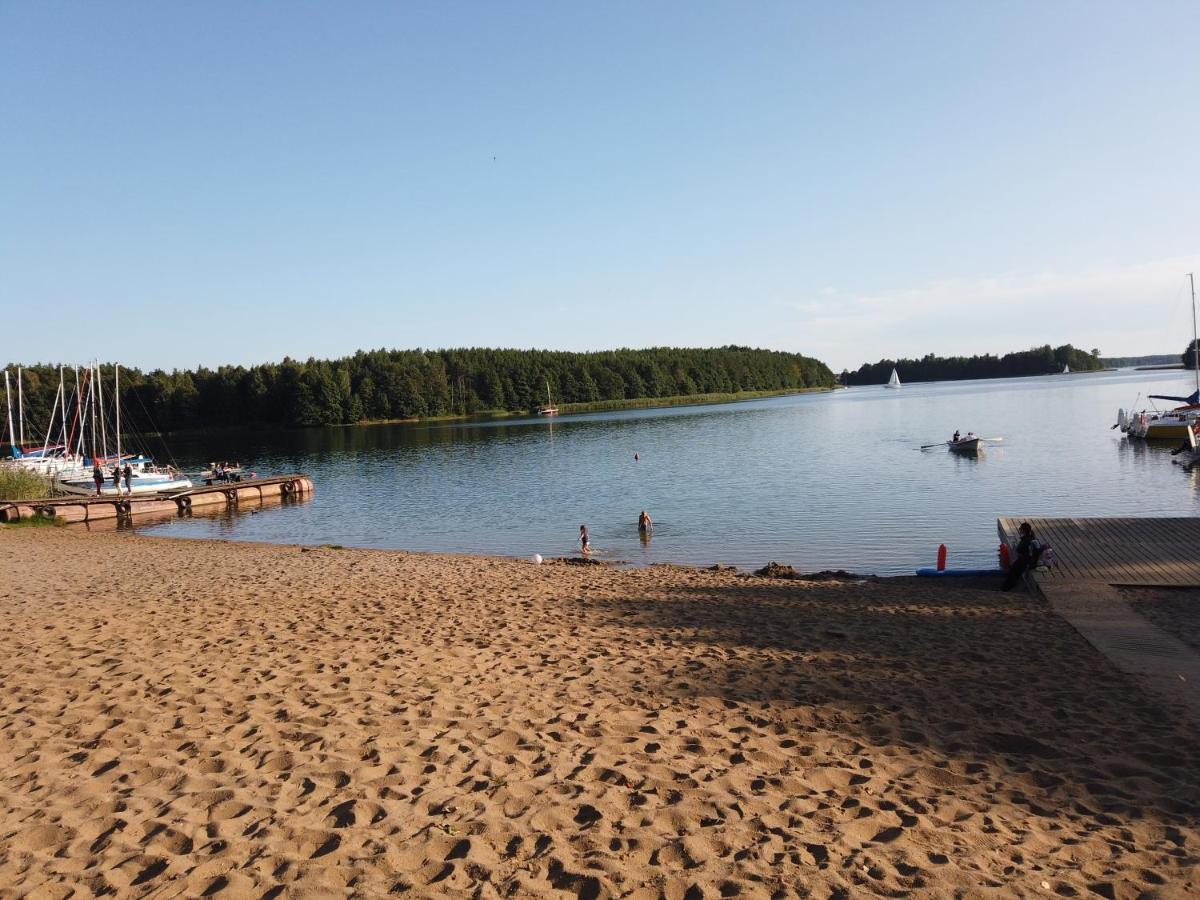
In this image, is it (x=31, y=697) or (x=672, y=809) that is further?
(x=31, y=697)

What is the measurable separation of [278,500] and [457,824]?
42.3 meters

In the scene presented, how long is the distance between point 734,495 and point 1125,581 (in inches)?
864

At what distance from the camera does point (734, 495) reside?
36.6m

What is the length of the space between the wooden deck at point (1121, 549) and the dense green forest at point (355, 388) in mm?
118086

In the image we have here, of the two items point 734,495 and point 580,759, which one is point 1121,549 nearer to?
point 580,759

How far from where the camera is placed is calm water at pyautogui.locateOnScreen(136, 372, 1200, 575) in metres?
25.4

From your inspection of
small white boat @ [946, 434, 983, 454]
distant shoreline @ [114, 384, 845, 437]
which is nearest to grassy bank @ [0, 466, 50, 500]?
small white boat @ [946, 434, 983, 454]

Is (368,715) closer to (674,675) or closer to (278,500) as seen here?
(674,675)

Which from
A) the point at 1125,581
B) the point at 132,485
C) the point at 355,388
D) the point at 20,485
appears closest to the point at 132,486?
the point at 132,485

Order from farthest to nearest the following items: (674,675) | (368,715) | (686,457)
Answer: (686,457) < (674,675) < (368,715)

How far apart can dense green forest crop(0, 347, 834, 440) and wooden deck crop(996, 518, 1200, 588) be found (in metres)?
118

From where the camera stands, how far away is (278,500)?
4419cm

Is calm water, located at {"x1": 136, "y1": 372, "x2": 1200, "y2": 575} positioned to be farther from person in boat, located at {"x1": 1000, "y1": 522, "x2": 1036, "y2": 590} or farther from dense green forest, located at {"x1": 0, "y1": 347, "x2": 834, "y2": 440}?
dense green forest, located at {"x1": 0, "y1": 347, "x2": 834, "y2": 440}

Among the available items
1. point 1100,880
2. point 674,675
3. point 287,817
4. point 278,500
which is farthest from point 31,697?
point 278,500
